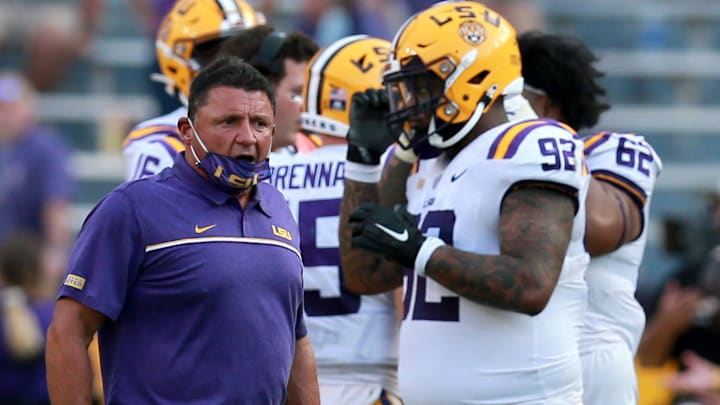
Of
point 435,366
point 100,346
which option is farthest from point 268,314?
point 435,366

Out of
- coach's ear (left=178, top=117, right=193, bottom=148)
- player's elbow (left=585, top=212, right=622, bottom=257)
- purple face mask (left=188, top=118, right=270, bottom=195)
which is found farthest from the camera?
player's elbow (left=585, top=212, right=622, bottom=257)

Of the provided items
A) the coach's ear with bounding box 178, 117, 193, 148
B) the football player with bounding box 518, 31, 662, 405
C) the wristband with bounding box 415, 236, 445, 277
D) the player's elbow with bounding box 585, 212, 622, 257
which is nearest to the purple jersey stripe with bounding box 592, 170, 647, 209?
the football player with bounding box 518, 31, 662, 405

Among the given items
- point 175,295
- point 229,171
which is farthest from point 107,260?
point 229,171

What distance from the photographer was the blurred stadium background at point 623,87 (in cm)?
1195

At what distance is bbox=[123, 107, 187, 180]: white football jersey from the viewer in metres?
5.71

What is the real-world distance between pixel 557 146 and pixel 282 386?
1176 mm

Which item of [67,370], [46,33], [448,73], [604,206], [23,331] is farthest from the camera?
[46,33]

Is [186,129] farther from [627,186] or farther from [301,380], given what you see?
[627,186]

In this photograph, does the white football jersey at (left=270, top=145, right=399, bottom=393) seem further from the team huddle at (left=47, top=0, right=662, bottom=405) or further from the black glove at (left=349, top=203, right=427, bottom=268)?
the black glove at (left=349, top=203, right=427, bottom=268)

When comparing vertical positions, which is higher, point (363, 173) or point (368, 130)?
point (368, 130)

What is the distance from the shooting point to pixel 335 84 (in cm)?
559

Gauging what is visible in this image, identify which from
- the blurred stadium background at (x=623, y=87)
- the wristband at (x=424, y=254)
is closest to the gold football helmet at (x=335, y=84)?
the wristband at (x=424, y=254)

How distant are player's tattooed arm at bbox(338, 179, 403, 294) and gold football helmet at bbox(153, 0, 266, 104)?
1441mm

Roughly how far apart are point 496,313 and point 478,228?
0.92 ft
